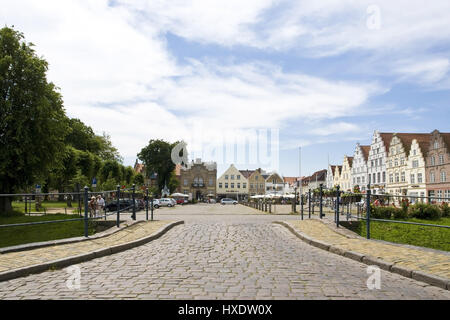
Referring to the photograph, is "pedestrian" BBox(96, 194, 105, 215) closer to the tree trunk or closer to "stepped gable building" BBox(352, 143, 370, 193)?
the tree trunk

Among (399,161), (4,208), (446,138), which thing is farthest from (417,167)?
(4,208)

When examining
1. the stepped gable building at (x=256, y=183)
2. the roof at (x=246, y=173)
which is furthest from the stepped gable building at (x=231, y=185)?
the roof at (x=246, y=173)

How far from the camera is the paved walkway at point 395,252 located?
6.81 metres

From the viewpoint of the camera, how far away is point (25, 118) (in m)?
24.0

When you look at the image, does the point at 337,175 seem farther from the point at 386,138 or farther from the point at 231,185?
the point at 231,185

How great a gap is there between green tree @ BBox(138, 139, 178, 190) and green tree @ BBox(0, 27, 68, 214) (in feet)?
193

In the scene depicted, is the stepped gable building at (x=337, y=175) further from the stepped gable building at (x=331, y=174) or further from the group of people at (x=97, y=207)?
the group of people at (x=97, y=207)

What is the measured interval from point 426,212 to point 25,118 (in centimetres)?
2528

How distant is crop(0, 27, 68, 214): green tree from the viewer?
23.9 metres

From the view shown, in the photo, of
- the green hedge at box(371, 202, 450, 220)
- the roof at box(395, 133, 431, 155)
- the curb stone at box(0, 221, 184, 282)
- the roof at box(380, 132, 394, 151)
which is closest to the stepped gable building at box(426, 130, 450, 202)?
the roof at box(395, 133, 431, 155)

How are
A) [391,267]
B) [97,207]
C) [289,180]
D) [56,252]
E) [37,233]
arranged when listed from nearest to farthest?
[391,267] < [56,252] < [97,207] < [37,233] < [289,180]

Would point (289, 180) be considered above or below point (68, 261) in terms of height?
above

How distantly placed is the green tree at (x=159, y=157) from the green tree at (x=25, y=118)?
58962 mm
